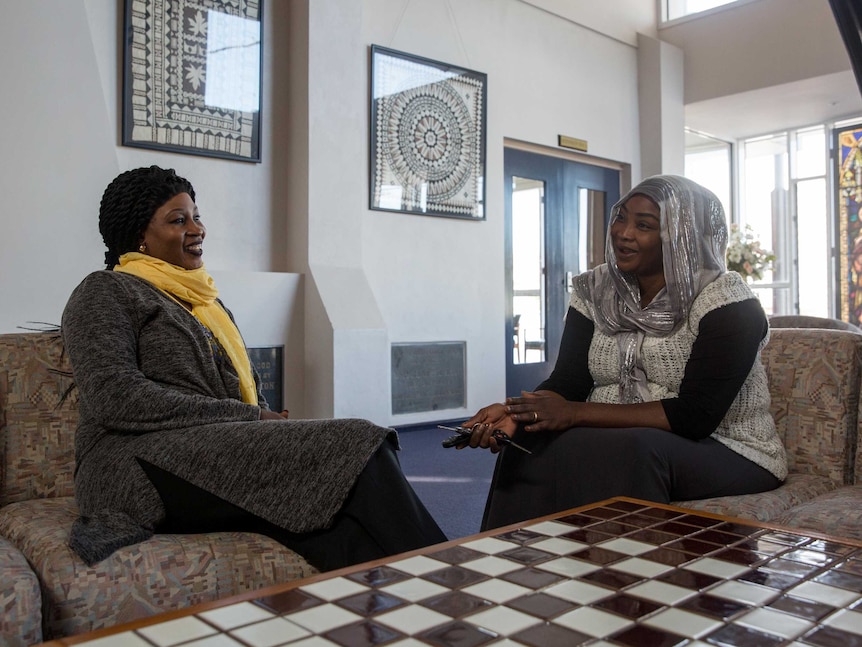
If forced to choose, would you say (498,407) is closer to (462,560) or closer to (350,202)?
(462,560)

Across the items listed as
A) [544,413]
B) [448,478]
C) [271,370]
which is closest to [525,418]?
[544,413]

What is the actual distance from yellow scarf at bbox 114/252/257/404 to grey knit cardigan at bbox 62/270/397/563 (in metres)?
0.13

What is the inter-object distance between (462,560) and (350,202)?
12.4ft

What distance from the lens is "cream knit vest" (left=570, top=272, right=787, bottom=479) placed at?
1806 millimetres

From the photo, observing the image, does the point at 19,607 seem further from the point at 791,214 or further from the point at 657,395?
the point at 791,214

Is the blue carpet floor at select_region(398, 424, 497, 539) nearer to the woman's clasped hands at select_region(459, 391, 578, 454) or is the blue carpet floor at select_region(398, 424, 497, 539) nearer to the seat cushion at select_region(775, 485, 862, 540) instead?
the woman's clasped hands at select_region(459, 391, 578, 454)

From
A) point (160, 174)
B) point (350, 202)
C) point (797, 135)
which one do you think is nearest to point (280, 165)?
point (350, 202)

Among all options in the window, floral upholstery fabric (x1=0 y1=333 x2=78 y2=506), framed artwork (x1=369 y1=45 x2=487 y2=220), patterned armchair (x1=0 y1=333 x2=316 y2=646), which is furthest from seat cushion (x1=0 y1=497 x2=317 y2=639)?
the window

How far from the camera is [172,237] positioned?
6.58 ft

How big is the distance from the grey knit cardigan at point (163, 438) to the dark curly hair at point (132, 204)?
268mm

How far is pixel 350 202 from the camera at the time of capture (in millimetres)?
4609

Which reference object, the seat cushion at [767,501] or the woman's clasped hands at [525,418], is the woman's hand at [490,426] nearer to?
the woman's clasped hands at [525,418]

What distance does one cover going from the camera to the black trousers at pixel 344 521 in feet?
4.94

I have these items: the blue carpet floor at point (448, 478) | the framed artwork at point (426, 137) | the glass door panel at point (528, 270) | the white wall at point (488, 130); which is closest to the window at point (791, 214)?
the white wall at point (488, 130)
